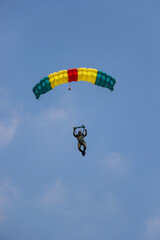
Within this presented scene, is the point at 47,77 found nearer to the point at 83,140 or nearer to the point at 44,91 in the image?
the point at 44,91

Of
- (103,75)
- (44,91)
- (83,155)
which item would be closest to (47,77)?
(44,91)

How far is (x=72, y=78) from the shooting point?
39.0m

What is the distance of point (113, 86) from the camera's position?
39406 millimetres

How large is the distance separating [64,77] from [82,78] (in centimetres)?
163

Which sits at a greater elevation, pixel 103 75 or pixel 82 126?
pixel 103 75

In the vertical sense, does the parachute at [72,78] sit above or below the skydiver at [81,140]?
above

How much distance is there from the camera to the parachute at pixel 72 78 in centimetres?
3850

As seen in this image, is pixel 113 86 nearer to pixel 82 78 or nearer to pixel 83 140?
pixel 82 78

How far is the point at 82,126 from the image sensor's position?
3884 centimetres

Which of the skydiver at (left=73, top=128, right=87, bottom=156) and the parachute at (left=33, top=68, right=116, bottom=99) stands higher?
the parachute at (left=33, top=68, right=116, bottom=99)

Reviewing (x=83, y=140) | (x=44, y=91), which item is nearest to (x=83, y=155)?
(x=83, y=140)

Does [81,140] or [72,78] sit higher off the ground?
[72,78]

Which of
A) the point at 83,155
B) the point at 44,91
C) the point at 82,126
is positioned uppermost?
the point at 44,91

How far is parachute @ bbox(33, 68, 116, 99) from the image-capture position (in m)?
38.5
